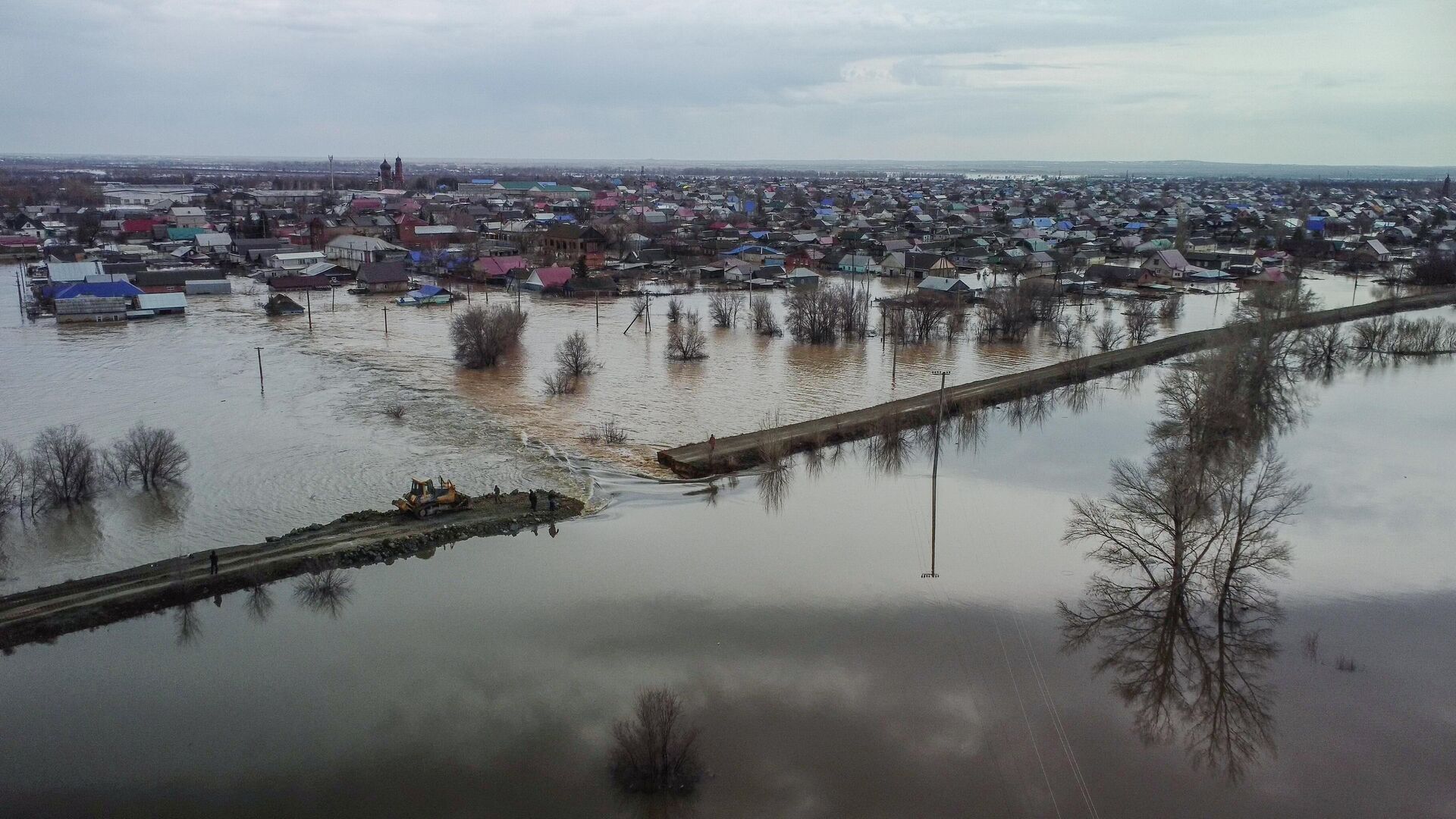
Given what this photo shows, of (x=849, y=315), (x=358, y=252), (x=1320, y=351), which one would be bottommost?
(x=1320, y=351)

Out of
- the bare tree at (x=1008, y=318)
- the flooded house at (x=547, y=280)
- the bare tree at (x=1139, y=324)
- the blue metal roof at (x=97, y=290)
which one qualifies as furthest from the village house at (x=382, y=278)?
the bare tree at (x=1139, y=324)

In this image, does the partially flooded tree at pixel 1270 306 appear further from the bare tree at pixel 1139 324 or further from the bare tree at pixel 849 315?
the bare tree at pixel 849 315

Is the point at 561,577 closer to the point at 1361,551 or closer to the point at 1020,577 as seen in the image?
the point at 1020,577

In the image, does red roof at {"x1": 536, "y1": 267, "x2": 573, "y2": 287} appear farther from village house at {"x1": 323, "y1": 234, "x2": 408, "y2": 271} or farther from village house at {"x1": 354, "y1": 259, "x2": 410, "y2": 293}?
village house at {"x1": 323, "y1": 234, "x2": 408, "y2": 271}

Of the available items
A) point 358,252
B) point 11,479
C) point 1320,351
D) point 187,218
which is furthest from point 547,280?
point 187,218

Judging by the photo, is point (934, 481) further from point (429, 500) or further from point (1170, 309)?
point (1170, 309)

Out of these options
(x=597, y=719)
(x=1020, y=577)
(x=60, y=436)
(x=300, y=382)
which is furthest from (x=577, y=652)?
(x=300, y=382)
